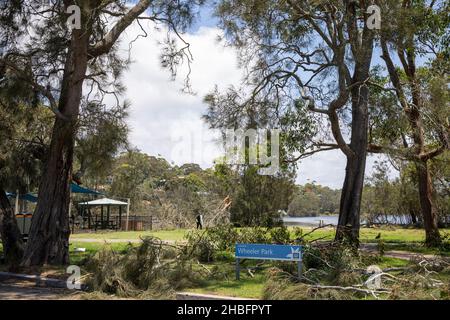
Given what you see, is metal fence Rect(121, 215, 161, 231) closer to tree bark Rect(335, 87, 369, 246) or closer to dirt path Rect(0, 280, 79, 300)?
tree bark Rect(335, 87, 369, 246)

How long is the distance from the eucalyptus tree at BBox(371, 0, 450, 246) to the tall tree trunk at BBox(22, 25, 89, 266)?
8442 mm

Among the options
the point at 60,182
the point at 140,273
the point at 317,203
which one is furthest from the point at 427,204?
the point at 317,203

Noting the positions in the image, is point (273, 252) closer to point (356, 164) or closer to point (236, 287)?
point (236, 287)

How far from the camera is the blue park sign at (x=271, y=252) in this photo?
10.5m

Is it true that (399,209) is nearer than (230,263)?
No

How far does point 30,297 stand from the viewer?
32.7ft

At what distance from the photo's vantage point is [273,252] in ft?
35.4

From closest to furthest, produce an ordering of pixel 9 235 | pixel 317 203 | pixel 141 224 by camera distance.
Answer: pixel 9 235 < pixel 141 224 < pixel 317 203

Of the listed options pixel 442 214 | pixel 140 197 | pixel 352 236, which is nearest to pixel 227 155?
pixel 352 236

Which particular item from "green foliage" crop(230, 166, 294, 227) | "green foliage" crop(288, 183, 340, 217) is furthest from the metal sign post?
"green foliage" crop(288, 183, 340, 217)

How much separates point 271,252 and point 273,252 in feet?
0.15

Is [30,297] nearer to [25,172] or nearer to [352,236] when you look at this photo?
[25,172]

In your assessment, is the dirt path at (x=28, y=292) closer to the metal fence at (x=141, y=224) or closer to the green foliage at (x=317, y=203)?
the metal fence at (x=141, y=224)
